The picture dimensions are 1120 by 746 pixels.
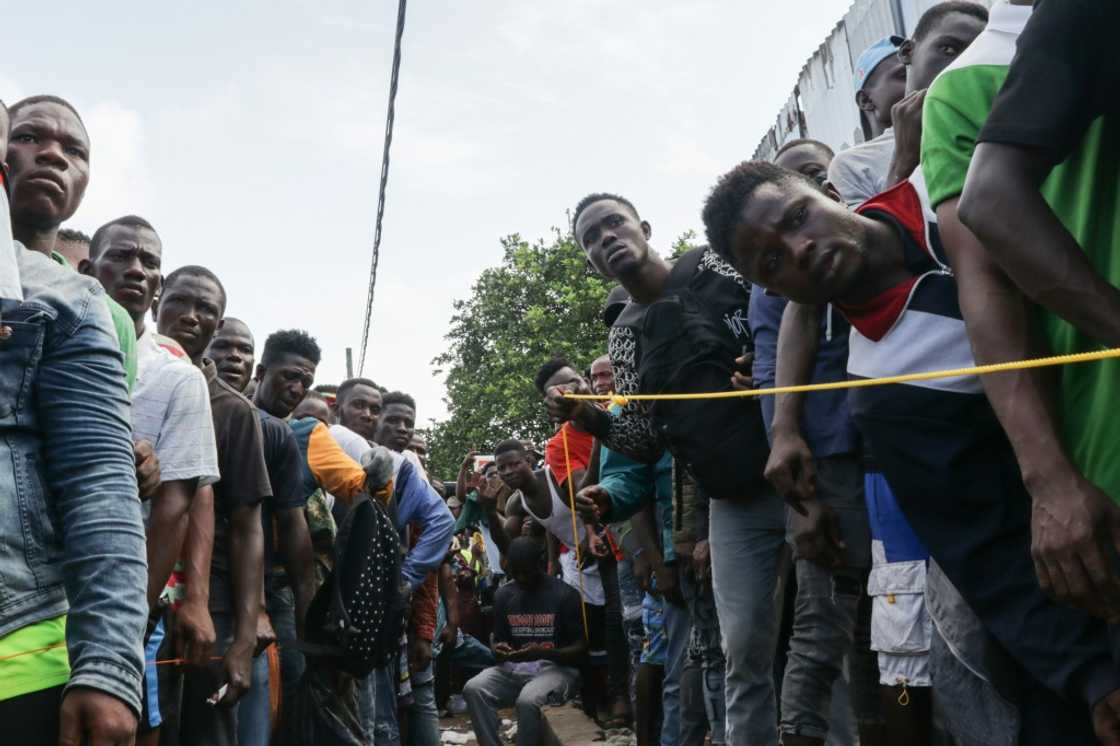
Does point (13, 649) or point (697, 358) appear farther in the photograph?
point (697, 358)

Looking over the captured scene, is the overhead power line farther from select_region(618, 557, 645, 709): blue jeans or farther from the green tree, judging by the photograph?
the green tree

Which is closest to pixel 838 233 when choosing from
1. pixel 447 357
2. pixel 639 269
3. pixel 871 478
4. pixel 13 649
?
pixel 871 478

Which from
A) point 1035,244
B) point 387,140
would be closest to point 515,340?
point 387,140

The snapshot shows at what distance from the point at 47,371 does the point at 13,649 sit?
50cm

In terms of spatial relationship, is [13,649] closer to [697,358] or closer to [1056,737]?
[1056,737]

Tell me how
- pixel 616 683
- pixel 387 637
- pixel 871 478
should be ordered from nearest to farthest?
pixel 871 478, pixel 387 637, pixel 616 683

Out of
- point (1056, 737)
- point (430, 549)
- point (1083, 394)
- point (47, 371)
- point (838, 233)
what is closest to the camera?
point (1083, 394)

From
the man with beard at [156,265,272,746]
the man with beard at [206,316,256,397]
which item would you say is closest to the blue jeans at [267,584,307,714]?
the man with beard at [156,265,272,746]

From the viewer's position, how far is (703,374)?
3.66 meters

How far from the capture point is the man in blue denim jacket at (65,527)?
1729mm

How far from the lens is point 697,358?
3.67 m

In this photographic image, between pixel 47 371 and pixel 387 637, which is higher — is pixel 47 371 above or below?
above

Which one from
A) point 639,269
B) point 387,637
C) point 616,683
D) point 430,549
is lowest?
point 616,683

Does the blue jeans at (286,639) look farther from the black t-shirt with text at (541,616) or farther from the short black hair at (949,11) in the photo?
the short black hair at (949,11)
